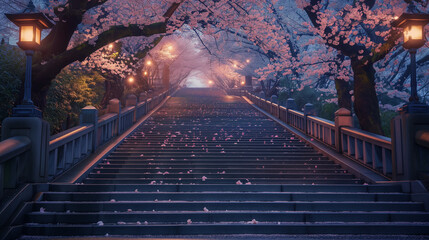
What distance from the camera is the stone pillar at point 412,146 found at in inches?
229

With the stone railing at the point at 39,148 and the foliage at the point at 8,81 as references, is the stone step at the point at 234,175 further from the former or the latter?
the foliage at the point at 8,81

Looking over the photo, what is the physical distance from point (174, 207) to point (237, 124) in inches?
428

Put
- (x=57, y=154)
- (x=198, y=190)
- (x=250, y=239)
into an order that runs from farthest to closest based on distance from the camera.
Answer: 1. (x=57, y=154)
2. (x=198, y=190)
3. (x=250, y=239)

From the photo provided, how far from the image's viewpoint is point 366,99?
11.3 m

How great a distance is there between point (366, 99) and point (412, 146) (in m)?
5.86

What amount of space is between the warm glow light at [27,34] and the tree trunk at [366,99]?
10.5m

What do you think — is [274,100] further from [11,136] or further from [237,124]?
[11,136]

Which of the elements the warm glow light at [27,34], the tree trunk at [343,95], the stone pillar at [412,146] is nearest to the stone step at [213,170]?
the stone pillar at [412,146]

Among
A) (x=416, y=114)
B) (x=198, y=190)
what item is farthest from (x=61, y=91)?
(x=416, y=114)

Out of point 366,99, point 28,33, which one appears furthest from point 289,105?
point 28,33

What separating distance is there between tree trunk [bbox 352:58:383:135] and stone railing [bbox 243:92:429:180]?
164 centimetres

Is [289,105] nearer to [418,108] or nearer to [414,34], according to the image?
[414,34]

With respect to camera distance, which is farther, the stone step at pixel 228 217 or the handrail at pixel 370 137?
the handrail at pixel 370 137

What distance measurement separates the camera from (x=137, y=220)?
5.23 metres
